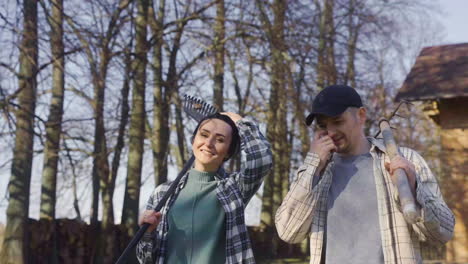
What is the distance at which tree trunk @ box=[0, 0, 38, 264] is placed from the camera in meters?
10.5

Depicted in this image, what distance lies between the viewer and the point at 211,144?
3.69 m

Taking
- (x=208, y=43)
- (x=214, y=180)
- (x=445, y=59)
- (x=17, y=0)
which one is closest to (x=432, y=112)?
(x=445, y=59)

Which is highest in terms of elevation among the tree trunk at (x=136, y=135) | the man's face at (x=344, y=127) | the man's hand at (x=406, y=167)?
the tree trunk at (x=136, y=135)

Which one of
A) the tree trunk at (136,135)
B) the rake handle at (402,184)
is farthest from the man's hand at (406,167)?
the tree trunk at (136,135)

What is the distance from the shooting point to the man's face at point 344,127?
120 inches

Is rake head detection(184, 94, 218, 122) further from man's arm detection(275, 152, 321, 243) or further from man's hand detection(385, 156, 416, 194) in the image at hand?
man's hand detection(385, 156, 416, 194)

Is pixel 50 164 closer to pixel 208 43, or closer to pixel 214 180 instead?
pixel 208 43

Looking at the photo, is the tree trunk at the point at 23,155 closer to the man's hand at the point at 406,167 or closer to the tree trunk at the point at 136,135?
the tree trunk at the point at 136,135

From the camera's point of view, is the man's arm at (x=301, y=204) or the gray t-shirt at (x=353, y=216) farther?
the man's arm at (x=301, y=204)

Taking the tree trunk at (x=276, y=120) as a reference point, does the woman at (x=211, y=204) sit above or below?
below

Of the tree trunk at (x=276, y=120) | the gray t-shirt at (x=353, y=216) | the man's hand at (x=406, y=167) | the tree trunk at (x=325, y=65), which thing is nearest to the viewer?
the man's hand at (x=406, y=167)

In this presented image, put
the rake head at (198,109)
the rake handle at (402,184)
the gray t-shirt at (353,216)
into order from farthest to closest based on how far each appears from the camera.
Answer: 1. the rake head at (198,109)
2. the gray t-shirt at (353,216)
3. the rake handle at (402,184)

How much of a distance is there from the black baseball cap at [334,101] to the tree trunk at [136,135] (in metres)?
9.94

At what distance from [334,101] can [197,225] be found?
42.5 inches
